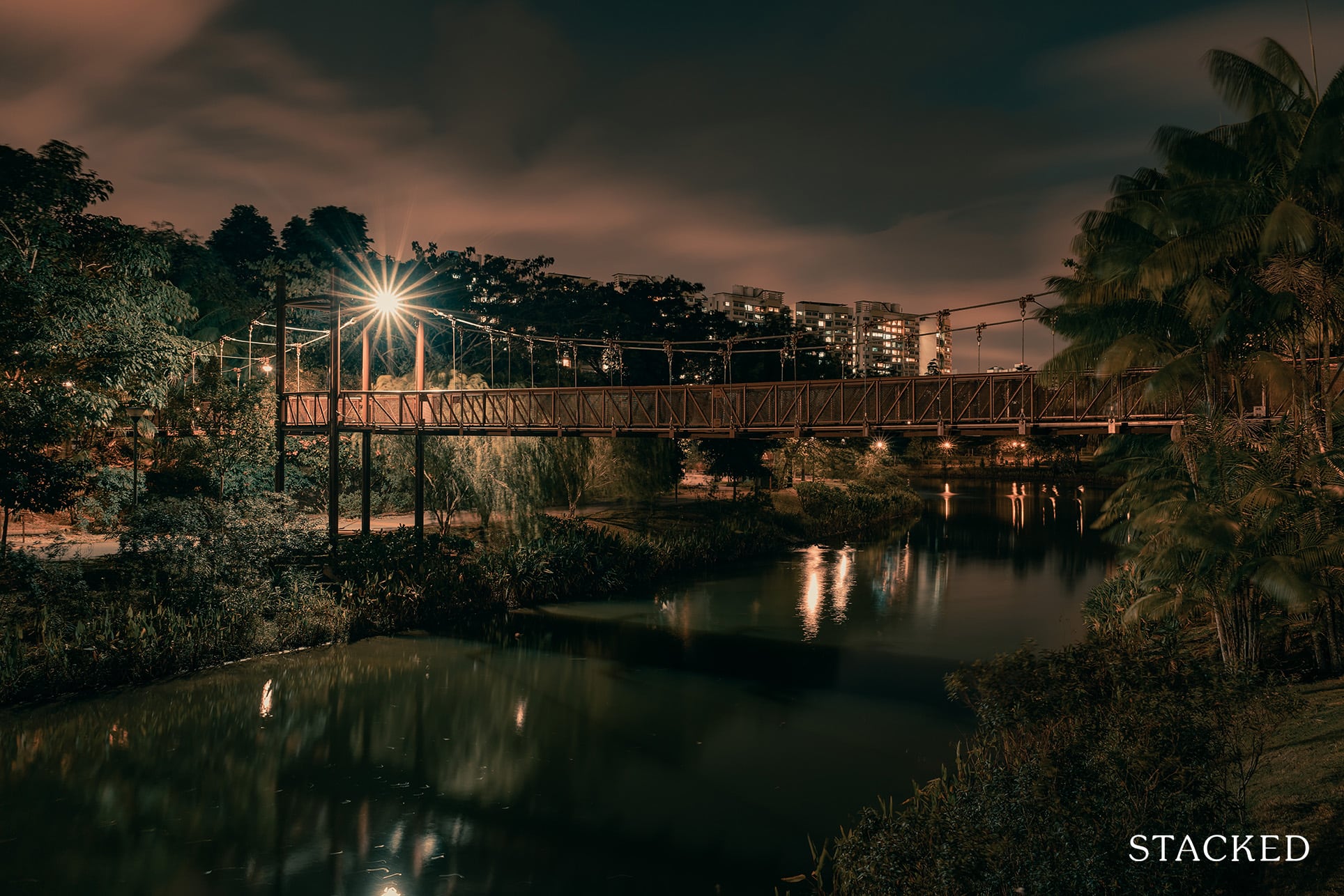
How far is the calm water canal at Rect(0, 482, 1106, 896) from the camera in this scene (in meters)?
9.02

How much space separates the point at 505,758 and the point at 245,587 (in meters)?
7.73

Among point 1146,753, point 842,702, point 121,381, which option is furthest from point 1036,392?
point 121,381

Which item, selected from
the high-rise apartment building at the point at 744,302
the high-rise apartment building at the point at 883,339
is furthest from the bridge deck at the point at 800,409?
the high-rise apartment building at the point at 744,302

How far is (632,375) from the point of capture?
1620 inches

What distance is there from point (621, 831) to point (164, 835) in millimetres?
5257

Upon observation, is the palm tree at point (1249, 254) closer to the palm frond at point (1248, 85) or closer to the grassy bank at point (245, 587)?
the palm frond at point (1248, 85)

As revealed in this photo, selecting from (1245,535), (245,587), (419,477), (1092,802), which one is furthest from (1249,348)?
(419,477)

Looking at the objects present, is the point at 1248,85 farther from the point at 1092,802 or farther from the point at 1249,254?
the point at 1092,802

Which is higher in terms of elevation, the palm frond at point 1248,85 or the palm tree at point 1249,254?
the palm frond at point 1248,85

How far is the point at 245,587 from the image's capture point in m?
16.6

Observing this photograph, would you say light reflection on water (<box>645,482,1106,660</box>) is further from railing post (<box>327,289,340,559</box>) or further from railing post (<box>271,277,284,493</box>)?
railing post (<box>271,277,284,493</box>)

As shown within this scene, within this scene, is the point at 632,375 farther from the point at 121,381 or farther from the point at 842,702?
the point at 842,702

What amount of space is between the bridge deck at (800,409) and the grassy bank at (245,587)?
334cm

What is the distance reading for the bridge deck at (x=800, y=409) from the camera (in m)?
15.9
